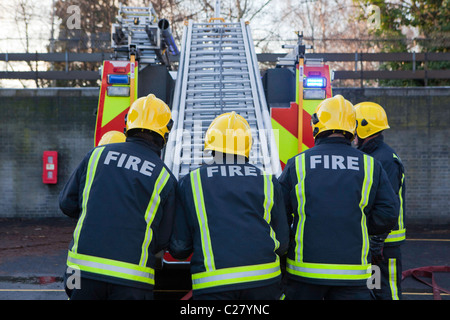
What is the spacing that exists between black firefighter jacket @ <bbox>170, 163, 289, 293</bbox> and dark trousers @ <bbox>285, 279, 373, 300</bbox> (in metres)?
0.26

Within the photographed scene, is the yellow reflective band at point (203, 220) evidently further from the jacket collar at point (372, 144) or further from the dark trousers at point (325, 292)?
the jacket collar at point (372, 144)

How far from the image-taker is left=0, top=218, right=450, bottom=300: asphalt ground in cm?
502

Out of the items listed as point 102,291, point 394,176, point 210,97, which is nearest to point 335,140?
point 394,176

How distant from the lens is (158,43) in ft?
19.7

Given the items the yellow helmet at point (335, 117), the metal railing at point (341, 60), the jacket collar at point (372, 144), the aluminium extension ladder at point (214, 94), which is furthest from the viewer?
the metal railing at point (341, 60)

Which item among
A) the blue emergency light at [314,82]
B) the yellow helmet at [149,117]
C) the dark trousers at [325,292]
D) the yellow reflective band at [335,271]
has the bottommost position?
the dark trousers at [325,292]

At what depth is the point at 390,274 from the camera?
3.75 m

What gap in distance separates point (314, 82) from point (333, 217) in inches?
104

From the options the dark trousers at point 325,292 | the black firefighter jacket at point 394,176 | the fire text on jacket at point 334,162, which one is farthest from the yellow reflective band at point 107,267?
the black firefighter jacket at point 394,176

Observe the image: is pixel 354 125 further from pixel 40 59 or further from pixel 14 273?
pixel 40 59

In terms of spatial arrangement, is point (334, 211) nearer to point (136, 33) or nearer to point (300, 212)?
point (300, 212)

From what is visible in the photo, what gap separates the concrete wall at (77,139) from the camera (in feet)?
30.9
